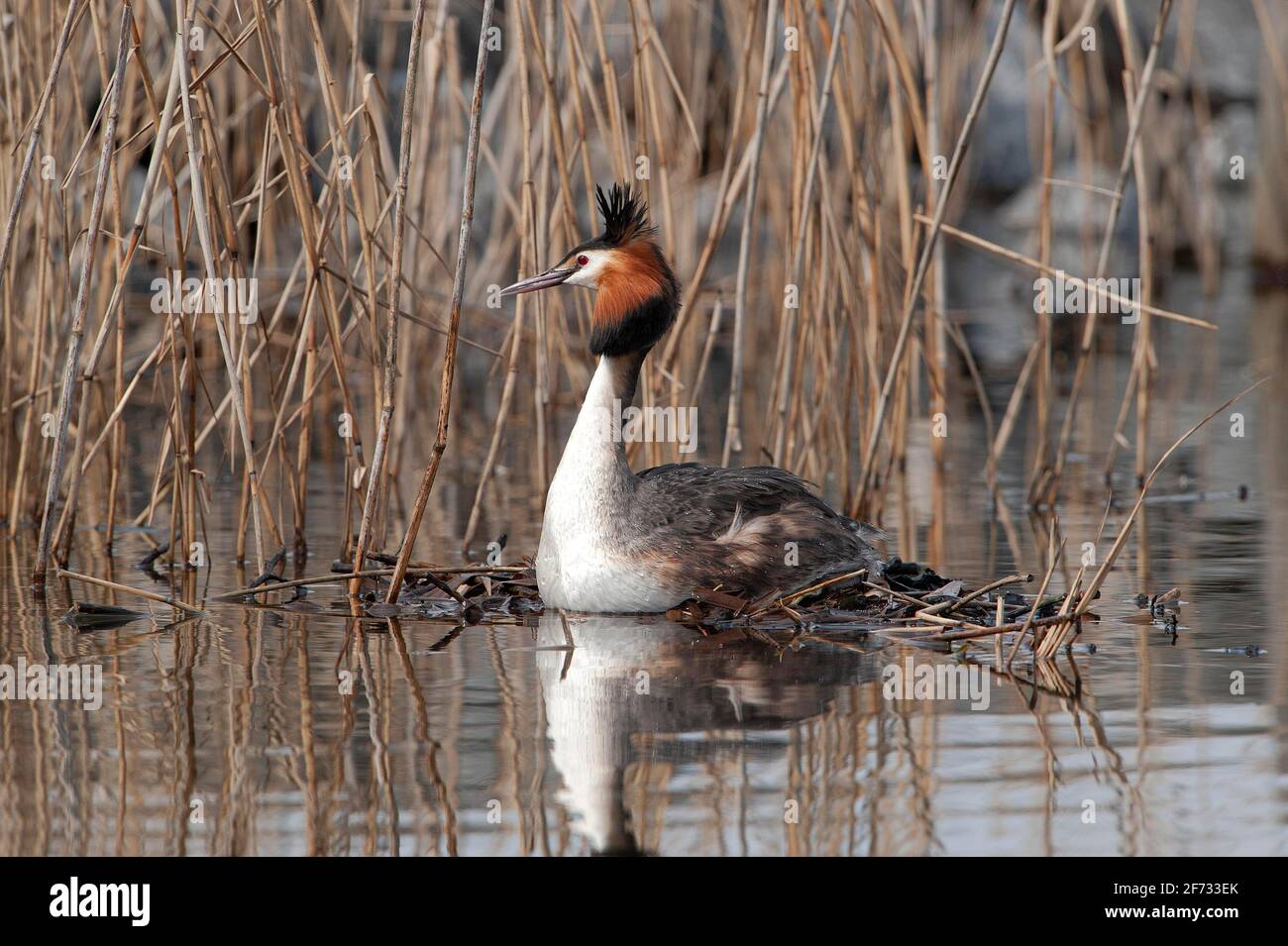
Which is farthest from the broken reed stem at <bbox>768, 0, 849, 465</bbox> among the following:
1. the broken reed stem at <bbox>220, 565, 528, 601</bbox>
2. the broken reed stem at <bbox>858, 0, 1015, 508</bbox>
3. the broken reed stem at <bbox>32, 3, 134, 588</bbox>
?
the broken reed stem at <bbox>32, 3, 134, 588</bbox>

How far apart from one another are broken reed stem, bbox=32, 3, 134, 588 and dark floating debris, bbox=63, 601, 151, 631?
40 centimetres

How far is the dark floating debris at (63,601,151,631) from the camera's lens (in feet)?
19.7

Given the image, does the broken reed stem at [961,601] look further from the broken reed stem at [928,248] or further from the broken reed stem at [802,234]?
the broken reed stem at [802,234]

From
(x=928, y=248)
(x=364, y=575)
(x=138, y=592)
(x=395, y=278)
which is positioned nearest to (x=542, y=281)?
(x=395, y=278)

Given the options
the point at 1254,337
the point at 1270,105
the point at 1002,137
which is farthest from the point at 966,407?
the point at 1002,137

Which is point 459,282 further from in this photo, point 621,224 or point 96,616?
point 96,616

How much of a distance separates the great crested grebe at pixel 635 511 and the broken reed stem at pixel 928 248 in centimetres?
71

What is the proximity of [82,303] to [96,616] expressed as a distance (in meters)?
1.01

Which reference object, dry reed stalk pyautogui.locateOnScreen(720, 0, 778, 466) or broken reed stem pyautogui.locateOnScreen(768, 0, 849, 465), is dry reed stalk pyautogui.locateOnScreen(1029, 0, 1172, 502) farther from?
dry reed stalk pyautogui.locateOnScreen(720, 0, 778, 466)

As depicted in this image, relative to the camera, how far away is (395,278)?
237 inches

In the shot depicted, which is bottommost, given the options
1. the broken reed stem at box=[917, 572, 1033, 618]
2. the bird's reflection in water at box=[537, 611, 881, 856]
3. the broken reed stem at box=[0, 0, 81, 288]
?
the bird's reflection in water at box=[537, 611, 881, 856]

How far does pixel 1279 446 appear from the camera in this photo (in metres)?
10.3

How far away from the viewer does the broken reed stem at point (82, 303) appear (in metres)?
5.89
